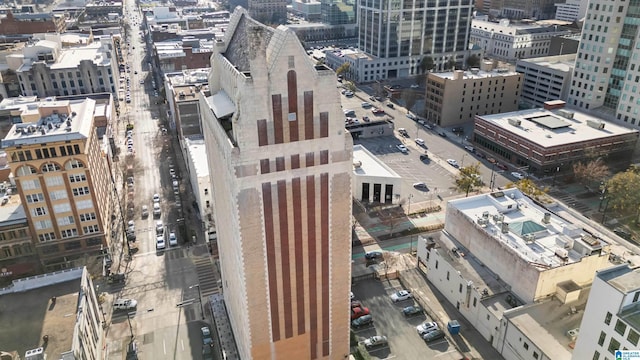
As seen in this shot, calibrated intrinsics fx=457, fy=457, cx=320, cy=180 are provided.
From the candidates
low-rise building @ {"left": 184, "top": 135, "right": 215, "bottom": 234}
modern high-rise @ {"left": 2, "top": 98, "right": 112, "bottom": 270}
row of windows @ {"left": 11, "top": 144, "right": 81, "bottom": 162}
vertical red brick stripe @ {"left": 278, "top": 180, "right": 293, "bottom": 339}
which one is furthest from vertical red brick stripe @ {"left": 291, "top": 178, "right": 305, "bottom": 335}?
row of windows @ {"left": 11, "top": 144, "right": 81, "bottom": 162}

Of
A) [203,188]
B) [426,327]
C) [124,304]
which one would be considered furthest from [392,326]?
[203,188]

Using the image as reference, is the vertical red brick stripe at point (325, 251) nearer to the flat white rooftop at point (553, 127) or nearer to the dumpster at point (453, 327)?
the dumpster at point (453, 327)

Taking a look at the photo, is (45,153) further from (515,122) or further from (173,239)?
(515,122)

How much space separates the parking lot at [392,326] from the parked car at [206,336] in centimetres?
2468

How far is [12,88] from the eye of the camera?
532 ft

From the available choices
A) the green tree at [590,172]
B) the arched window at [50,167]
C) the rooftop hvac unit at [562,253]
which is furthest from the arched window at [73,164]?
the green tree at [590,172]

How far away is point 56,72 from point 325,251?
14663 cm

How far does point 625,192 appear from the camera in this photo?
105 m

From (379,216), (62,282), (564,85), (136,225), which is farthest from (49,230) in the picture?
(564,85)

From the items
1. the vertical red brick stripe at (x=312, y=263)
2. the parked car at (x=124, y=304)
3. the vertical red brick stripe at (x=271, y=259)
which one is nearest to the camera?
the vertical red brick stripe at (x=271, y=259)

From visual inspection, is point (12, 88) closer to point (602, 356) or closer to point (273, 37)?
point (273, 37)

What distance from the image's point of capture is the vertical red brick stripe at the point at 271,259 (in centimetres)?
5016

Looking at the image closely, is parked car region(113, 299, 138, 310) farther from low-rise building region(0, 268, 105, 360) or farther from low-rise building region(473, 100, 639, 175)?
low-rise building region(473, 100, 639, 175)

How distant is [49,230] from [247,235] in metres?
64.6
